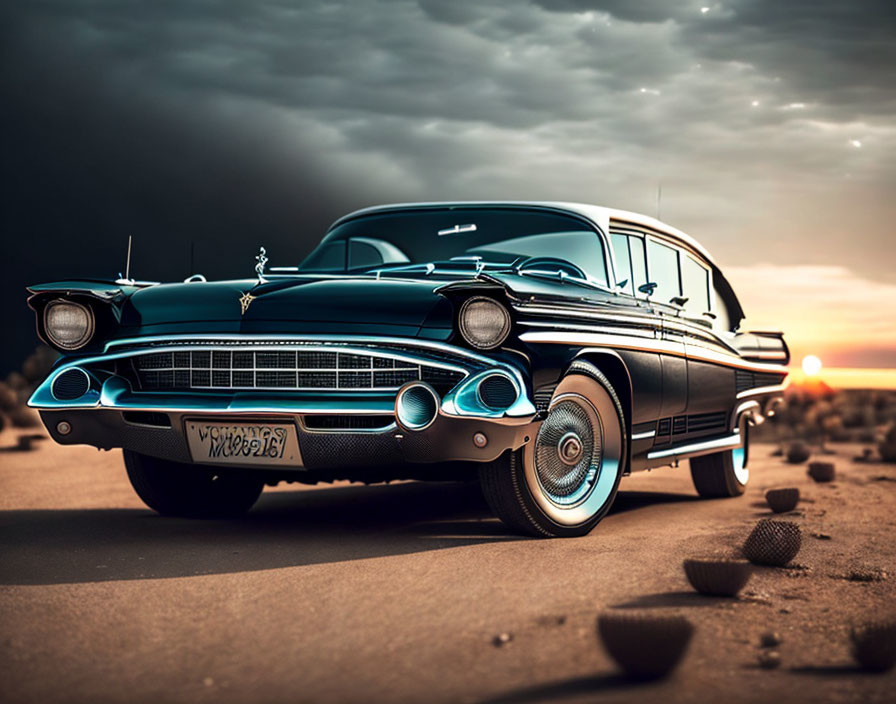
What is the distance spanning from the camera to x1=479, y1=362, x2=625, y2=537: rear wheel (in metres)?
5.11

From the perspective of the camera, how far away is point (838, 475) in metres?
11.0

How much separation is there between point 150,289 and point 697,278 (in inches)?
170

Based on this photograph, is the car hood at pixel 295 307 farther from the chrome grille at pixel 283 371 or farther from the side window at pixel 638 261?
the side window at pixel 638 261

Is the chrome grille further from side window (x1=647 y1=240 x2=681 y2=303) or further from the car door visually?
side window (x1=647 y1=240 x2=681 y2=303)

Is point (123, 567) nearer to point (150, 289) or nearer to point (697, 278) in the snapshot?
point (150, 289)

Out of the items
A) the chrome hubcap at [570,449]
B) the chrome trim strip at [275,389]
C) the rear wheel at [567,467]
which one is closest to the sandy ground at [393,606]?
the rear wheel at [567,467]

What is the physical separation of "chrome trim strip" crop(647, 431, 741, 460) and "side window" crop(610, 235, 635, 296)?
1.00 metres

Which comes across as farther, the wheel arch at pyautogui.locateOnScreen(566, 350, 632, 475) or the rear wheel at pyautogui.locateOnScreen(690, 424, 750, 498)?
the rear wheel at pyautogui.locateOnScreen(690, 424, 750, 498)

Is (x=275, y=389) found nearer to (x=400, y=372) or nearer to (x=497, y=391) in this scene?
(x=400, y=372)

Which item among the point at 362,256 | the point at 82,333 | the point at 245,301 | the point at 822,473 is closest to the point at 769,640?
the point at 245,301

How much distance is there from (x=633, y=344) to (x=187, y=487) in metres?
2.72

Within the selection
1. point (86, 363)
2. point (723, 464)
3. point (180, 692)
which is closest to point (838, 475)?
point (723, 464)

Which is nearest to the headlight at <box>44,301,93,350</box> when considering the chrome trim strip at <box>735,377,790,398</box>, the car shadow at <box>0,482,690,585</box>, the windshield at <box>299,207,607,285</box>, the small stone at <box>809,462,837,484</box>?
the car shadow at <box>0,482,690,585</box>

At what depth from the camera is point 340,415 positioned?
4.91m
